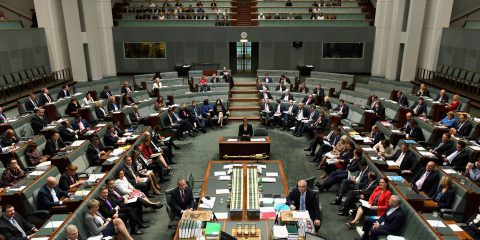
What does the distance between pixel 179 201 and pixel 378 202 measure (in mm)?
3977

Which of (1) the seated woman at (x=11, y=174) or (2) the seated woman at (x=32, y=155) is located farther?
(2) the seated woman at (x=32, y=155)

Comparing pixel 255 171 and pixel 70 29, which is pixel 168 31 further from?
pixel 255 171

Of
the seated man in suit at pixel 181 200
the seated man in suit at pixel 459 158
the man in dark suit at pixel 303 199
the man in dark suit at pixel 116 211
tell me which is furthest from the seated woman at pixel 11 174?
the seated man in suit at pixel 459 158

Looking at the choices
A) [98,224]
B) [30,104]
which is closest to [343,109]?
[98,224]

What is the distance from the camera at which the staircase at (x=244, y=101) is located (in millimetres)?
16016

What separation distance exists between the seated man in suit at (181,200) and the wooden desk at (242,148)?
361 centimetres

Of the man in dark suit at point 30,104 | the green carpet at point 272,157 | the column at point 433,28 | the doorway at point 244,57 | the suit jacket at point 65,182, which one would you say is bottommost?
the green carpet at point 272,157

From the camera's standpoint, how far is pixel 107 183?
7.45 meters

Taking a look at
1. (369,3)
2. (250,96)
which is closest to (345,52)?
(369,3)

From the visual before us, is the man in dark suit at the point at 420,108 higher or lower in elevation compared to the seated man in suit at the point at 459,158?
higher

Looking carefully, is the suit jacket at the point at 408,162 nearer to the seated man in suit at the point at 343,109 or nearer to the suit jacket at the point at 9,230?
the seated man in suit at the point at 343,109

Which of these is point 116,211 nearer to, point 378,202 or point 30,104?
point 378,202

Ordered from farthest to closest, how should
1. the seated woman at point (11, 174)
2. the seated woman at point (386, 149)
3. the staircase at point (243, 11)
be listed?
the staircase at point (243, 11) < the seated woman at point (386, 149) < the seated woman at point (11, 174)

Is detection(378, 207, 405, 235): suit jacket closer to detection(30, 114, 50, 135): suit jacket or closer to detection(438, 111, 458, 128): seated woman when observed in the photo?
detection(438, 111, 458, 128): seated woman
